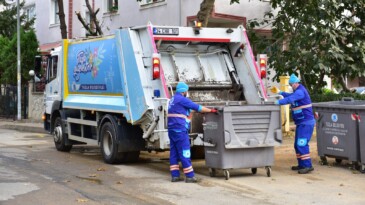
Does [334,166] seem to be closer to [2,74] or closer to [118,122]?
[118,122]

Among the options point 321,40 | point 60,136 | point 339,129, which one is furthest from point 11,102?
point 339,129

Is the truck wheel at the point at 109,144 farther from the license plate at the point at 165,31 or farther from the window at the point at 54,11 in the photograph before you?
the window at the point at 54,11

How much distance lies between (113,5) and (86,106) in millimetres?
13538

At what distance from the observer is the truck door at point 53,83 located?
45.0ft

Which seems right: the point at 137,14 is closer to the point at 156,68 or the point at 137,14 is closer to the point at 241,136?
the point at 156,68

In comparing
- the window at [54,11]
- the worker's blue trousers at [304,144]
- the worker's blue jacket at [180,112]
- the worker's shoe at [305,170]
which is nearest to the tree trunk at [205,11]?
the worker's blue trousers at [304,144]

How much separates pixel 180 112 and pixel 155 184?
4.01 ft

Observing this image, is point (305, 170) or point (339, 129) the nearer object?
point (305, 170)

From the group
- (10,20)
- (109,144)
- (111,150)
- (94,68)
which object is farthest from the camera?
(10,20)

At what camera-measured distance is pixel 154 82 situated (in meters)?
10.0

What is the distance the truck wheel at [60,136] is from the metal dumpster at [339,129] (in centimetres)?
607

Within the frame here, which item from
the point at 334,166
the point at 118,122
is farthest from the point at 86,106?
the point at 334,166

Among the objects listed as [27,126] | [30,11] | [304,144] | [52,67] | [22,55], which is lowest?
[27,126]

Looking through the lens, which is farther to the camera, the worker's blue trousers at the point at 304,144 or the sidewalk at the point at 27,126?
the sidewalk at the point at 27,126
